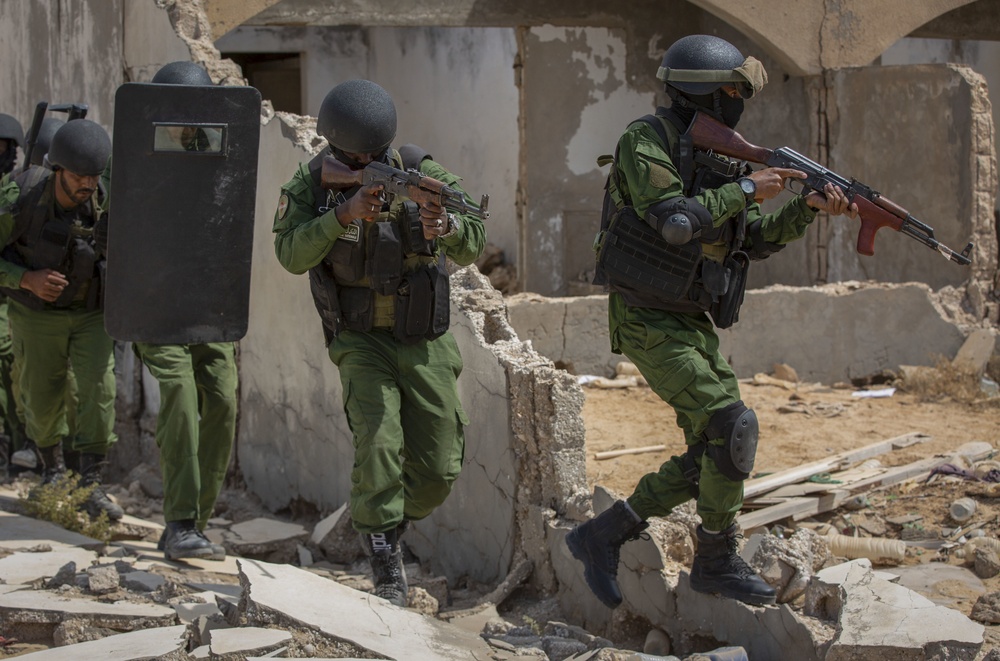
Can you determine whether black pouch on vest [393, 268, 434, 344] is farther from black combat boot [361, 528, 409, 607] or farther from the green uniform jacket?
black combat boot [361, 528, 409, 607]

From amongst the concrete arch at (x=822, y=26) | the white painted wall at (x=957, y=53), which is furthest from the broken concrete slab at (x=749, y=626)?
the white painted wall at (x=957, y=53)

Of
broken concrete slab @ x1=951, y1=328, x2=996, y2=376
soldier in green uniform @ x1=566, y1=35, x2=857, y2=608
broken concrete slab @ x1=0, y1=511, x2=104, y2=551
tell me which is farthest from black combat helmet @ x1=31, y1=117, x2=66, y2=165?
broken concrete slab @ x1=951, y1=328, x2=996, y2=376

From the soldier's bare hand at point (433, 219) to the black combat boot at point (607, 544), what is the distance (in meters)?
1.05

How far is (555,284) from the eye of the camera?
41.5 ft

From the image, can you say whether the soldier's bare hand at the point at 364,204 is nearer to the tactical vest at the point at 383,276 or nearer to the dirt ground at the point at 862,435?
the tactical vest at the point at 383,276

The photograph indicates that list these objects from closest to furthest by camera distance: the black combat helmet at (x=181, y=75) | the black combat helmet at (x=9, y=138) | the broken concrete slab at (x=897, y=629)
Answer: the broken concrete slab at (x=897, y=629) → the black combat helmet at (x=181, y=75) → the black combat helmet at (x=9, y=138)

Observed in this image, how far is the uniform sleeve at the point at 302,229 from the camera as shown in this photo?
4.15 meters

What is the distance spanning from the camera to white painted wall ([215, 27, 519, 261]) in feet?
47.4

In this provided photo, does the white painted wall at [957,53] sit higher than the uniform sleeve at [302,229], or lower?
higher

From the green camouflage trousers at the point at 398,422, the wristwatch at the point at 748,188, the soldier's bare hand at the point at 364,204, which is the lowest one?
the green camouflage trousers at the point at 398,422

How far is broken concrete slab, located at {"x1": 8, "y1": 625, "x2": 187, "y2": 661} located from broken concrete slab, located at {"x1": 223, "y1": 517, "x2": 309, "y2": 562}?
5.03 feet

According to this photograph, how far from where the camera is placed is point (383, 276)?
14.1 feet

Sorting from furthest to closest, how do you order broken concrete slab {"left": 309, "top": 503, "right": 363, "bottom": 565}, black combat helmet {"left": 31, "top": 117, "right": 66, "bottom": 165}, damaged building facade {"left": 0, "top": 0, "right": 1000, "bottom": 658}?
black combat helmet {"left": 31, "top": 117, "right": 66, "bottom": 165}
broken concrete slab {"left": 309, "top": 503, "right": 363, "bottom": 565}
damaged building facade {"left": 0, "top": 0, "right": 1000, "bottom": 658}

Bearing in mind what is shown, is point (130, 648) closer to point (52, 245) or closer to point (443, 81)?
point (52, 245)
